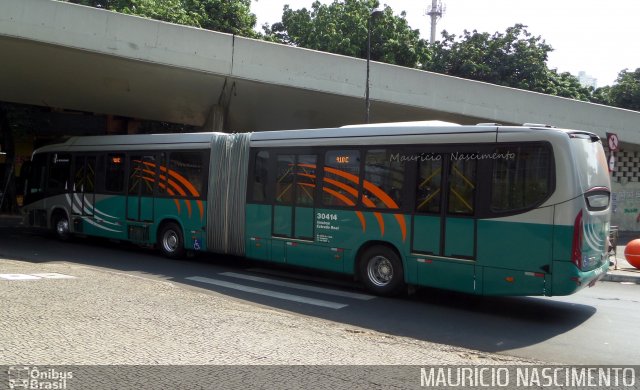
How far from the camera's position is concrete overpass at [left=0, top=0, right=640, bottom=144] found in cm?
1669

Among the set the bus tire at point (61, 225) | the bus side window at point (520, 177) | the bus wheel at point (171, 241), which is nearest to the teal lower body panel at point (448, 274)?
the bus side window at point (520, 177)

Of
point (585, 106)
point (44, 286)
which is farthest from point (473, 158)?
point (585, 106)

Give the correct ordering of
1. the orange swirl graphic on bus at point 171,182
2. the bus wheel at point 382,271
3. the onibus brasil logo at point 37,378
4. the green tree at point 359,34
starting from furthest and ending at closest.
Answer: the green tree at point 359,34, the orange swirl graphic on bus at point 171,182, the bus wheel at point 382,271, the onibus brasil logo at point 37,378

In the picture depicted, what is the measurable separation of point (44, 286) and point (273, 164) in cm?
508

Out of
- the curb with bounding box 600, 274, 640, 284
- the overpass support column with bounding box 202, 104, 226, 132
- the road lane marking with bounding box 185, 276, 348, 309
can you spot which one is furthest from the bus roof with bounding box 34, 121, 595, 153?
the curb with bounding box 600, 274, 640, 284

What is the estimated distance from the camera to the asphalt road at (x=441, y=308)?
734cm

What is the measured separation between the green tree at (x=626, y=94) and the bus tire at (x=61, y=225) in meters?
39.9

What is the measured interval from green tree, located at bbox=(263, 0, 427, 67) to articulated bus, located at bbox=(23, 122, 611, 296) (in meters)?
24.9

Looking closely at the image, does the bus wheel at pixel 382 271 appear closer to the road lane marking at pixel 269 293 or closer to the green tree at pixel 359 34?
the road lane marking at pixel 269 293

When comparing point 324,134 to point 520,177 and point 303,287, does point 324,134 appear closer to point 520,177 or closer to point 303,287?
point 303,287

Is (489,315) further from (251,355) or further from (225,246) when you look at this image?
(225,246)

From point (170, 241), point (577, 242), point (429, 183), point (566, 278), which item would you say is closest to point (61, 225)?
point (170, 241)

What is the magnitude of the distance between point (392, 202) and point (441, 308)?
200 cm

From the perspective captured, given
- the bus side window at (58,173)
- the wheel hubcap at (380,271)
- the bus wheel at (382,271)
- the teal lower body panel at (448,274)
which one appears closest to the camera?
the teal lower body panel at (448,274)
